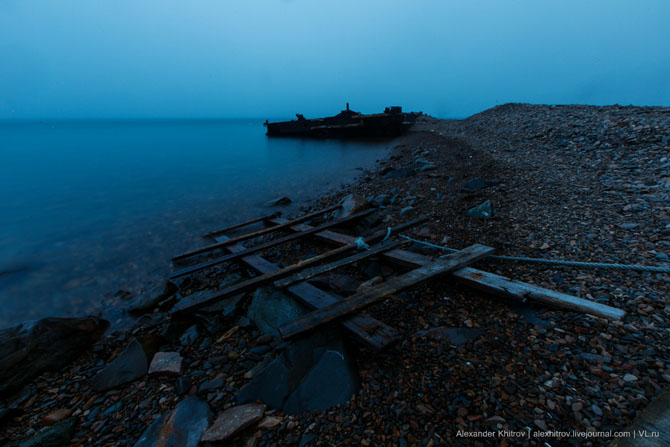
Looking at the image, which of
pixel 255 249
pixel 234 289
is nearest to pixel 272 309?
pixel 234 289

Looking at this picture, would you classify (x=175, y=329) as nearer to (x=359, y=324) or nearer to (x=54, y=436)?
(x=54, y=436)

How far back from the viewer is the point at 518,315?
2936 millimetres

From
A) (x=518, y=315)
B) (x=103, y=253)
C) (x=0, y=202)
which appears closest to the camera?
(x=518, y=315)

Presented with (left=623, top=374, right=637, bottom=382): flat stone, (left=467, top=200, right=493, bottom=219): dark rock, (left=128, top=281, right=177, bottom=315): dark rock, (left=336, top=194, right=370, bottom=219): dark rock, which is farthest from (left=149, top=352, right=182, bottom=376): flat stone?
(left=467, top=200, right=493, bottom=219): dark rock

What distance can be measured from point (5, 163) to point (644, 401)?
39.6m

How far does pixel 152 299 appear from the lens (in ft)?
15.8

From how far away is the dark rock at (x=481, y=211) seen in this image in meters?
5.48

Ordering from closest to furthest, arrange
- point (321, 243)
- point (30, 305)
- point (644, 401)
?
point (644, 401) → point (30, 305) → point (321, 243)

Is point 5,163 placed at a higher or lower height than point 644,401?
lower

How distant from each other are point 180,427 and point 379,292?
2140mm

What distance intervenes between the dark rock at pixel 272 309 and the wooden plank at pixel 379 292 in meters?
0.60

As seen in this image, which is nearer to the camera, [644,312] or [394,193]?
[644,312]

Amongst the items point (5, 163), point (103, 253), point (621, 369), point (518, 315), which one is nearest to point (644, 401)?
point (621, 369)

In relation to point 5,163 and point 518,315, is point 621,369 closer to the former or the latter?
point 518,315
